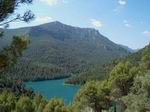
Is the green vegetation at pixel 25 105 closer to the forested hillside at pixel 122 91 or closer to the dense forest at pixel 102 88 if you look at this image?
the dense forest at pixel 102 88

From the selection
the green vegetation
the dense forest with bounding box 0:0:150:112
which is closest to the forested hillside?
the dense forest with bounding box 0:0:150:112

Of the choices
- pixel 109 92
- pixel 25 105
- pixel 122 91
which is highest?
pixel 122 91

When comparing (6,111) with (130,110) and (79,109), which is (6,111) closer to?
(79,109)

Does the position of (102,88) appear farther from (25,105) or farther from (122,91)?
(25,105)

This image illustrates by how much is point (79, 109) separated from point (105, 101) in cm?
486

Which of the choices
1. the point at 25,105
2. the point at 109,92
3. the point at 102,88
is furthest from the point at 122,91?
the point at 25,105

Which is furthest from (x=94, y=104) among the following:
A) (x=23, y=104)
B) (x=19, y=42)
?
(x=19, y=42)

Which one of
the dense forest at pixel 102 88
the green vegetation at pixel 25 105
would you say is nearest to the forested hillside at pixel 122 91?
the dense forest at pixel 102 88

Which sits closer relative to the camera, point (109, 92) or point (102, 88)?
point (109, 92)

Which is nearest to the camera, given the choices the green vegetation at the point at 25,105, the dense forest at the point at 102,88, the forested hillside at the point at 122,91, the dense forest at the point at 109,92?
the dense forest at the point at 102,88

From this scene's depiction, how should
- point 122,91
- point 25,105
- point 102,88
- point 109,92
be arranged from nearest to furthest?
point 122,91 → point 109,92 → point 102,88 → point 25,105

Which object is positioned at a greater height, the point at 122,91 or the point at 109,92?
the point at 122,91

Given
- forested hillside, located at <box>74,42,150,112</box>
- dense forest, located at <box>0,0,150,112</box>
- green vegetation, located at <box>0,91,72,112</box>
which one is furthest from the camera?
green vegetation, located at <box>0,91,72,112</box>

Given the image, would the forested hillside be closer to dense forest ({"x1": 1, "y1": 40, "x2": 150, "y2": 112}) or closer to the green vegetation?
dense forest ({"x1": 1, "y1": 40, "x2": 150, "y2": 112})
